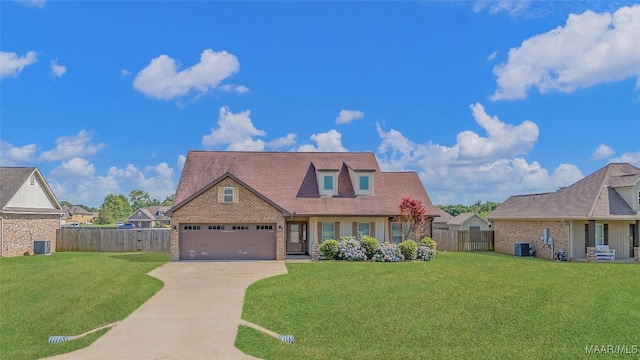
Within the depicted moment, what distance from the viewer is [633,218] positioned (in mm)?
24875

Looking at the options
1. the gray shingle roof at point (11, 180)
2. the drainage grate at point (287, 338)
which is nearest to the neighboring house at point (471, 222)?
the gray shingle roof at point (11, 180)

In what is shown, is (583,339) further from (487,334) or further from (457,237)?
(457,237)

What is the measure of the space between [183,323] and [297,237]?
15839 mm

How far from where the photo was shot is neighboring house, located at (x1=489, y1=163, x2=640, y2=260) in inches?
991

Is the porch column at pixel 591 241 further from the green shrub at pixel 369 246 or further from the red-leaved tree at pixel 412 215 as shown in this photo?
the green shrub at pixel 369 246

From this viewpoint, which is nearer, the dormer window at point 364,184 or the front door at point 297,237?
the front door at point 297,237

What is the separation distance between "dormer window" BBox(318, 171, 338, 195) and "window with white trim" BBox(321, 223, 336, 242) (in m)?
2.13

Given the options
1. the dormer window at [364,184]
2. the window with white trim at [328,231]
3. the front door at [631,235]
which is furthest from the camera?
the dormer window at [364,184]

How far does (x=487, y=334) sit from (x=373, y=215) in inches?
604

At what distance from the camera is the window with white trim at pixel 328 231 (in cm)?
2720

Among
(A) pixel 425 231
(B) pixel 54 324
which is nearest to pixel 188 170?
(A) pixel 425 231

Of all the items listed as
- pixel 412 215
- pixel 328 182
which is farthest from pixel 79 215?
pixel 412 215

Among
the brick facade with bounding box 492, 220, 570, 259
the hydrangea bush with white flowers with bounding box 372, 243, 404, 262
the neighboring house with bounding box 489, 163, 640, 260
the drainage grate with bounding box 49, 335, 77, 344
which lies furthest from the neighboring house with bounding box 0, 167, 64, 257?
the neighboring house with bounding box 489, 163, 640, 260

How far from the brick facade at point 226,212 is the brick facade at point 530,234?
1487 centimetres
